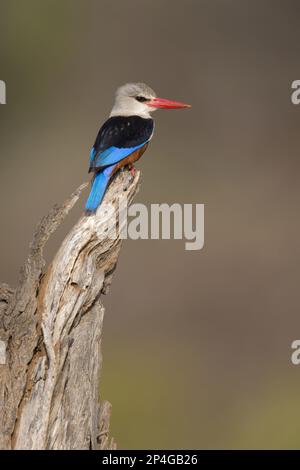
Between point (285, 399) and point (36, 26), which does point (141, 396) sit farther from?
point (36, 26)

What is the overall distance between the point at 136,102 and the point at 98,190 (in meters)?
1.15

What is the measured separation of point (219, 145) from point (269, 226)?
70.8 inches

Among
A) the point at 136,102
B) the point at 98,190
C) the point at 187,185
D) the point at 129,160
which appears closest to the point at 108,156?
the point at 129,160

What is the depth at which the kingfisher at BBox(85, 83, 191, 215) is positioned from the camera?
433 centimetres

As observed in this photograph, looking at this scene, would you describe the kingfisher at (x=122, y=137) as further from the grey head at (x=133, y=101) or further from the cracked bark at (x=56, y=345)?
the cracked bark at (x=56, y=345)

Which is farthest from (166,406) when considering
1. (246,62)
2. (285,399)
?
(246,62)

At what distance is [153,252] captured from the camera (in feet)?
31.4

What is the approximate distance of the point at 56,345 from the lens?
145 inches

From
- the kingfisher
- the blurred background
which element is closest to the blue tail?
the kingfisher

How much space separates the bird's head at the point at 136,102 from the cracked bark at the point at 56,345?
4.56ft

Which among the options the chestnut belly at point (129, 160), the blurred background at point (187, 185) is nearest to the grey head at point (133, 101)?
the chestnut belly at point (129, 160)

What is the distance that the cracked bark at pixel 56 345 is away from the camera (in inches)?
141
